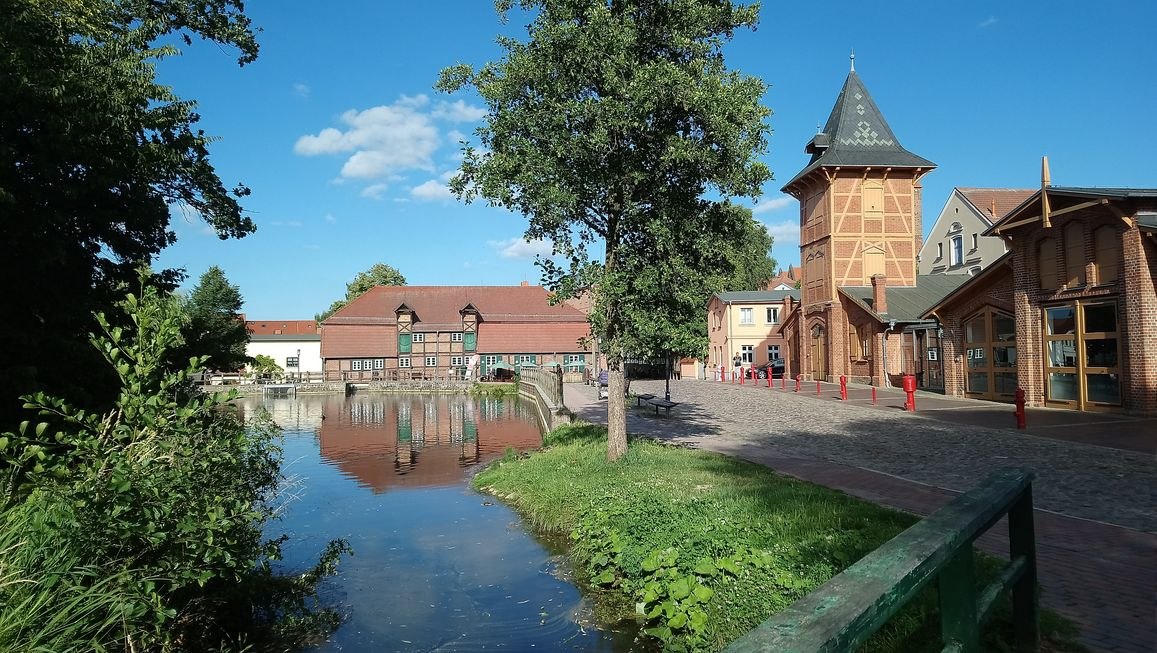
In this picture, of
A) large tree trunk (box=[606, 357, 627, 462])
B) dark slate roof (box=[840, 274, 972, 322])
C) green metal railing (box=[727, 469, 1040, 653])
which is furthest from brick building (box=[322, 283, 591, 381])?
green metal railing (box=[727, 469, 1040, 653])

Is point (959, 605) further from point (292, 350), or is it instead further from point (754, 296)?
point (292, 350)

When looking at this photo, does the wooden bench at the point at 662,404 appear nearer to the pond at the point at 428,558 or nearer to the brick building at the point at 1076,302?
the pond at the point at 428,558

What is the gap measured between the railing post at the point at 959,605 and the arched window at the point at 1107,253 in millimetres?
18795

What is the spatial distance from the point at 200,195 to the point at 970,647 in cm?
1312

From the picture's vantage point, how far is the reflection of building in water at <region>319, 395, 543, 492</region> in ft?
55.4

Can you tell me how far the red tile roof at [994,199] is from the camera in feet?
119

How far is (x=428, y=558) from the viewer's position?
9.29 m

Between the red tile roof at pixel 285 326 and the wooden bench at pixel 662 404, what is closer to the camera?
the wooden bench at pixel 662 404


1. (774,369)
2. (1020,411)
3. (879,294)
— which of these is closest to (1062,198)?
(1020,411)

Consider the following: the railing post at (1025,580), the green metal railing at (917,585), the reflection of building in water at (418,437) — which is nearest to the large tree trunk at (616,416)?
the reflection of building in water at (418,437)

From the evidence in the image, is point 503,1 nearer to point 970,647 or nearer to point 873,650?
point 873,650

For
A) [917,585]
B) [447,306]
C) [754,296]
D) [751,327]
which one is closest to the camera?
[917,585]

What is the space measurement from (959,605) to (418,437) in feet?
77.2

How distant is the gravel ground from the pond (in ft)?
16.8
